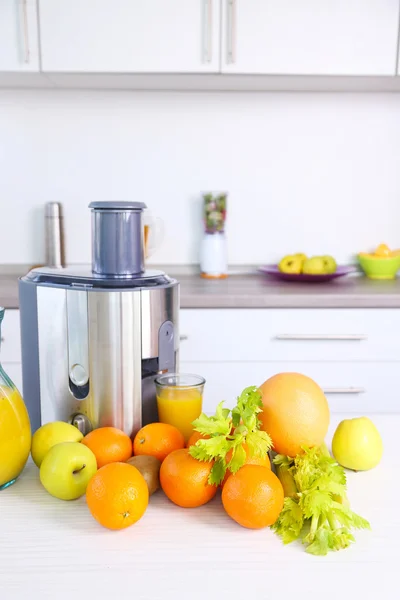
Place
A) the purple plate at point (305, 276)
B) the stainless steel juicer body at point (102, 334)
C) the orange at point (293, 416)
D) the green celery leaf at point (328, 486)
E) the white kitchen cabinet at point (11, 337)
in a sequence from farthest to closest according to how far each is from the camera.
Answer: the purple plate at point (305, 276)
the white kitchen cabinet at point (11, 337)
the stainless steel juicer body at point (102, 334)
the orange at point (293, 416)
the green celery leaf at point (328, 486)

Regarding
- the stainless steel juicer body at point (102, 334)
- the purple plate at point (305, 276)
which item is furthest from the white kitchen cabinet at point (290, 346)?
the stainless steel juicer body at point (102, 334)

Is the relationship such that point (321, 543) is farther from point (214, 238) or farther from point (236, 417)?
point (214, 238)

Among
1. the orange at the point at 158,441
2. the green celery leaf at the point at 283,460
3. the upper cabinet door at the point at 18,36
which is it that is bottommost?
the green celery leaf at the point at 283,460

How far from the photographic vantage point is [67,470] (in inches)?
29.3

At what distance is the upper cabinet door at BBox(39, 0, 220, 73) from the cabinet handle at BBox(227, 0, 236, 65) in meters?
0.04

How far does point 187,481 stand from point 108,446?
0.49 feet

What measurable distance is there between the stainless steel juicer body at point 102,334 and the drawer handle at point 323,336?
1.08 metres

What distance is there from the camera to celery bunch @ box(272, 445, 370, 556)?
656 mm

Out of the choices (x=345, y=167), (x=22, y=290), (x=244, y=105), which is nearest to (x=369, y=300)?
(x=345, y=167)

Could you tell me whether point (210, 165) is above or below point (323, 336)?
above

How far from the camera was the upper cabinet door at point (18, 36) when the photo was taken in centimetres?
204

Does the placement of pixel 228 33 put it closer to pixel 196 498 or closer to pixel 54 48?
pixel 54 48

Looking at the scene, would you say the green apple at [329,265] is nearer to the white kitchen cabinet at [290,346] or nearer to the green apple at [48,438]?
the white kitchen cabinet at [290,346]

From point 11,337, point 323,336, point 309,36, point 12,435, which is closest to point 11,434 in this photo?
point 12,435
